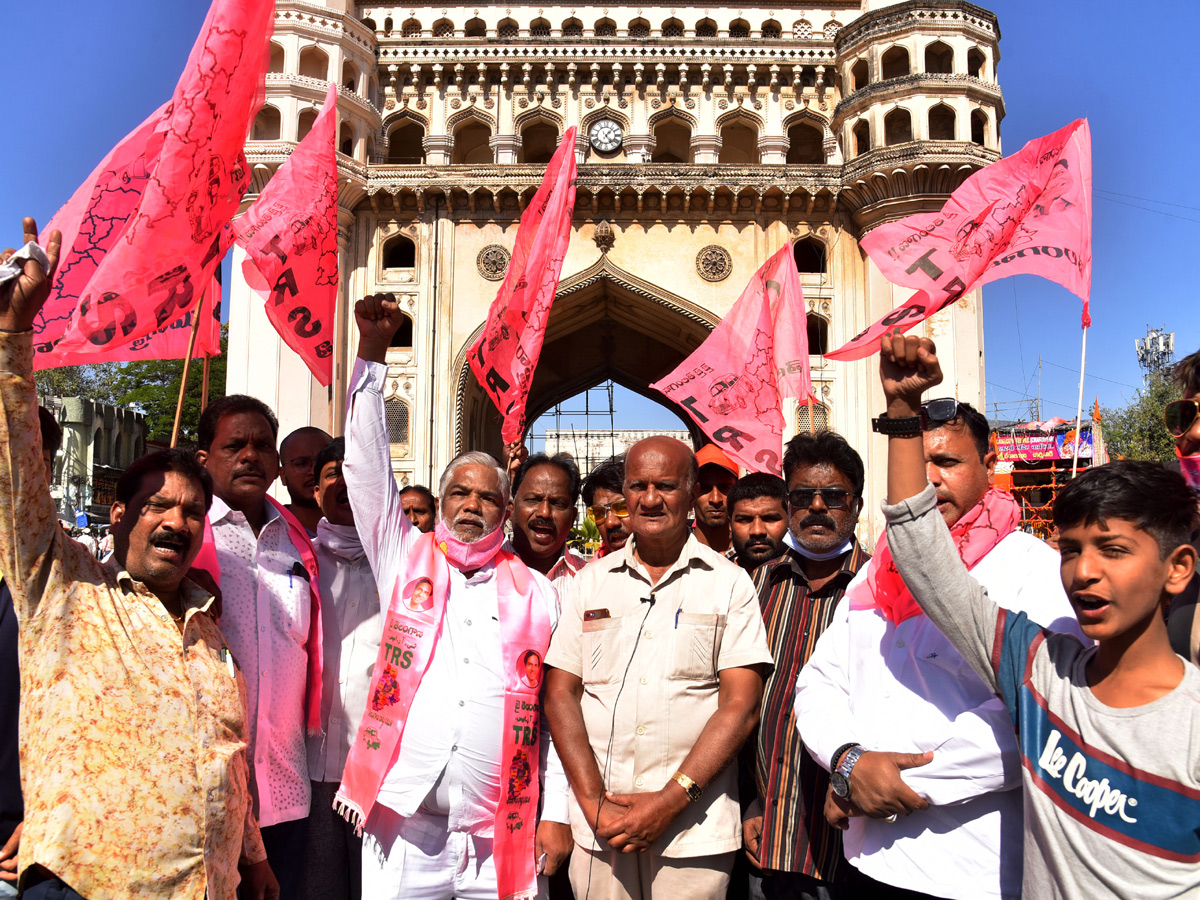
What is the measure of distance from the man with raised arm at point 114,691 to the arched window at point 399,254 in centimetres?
1857

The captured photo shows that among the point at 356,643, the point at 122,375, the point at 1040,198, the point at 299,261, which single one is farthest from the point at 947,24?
the point at 122,375

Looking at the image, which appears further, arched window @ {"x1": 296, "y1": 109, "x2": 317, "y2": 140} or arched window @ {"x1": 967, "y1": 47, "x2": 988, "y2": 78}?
arched window @ {"x1": 967, "y1": 47, "x2": 988, "y2": 78}

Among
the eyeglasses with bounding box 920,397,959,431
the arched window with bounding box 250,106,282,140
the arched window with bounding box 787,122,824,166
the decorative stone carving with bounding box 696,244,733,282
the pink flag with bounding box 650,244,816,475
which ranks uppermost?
the arched window with bounding box 787,122,824,166

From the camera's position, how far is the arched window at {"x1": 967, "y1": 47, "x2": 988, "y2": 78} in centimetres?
1969

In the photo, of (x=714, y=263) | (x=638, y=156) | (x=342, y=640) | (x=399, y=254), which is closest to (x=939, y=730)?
(x=342, y=640)

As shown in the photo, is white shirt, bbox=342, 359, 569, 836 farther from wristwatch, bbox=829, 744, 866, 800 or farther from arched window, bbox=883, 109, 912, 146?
arched window, bbox=883, 109, 912, 146

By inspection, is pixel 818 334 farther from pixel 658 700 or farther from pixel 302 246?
pixel 658 700

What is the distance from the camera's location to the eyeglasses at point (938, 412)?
2590mm

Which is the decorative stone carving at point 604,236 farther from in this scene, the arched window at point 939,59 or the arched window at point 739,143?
the arched window at point 939,59

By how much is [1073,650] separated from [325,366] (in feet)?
13.0

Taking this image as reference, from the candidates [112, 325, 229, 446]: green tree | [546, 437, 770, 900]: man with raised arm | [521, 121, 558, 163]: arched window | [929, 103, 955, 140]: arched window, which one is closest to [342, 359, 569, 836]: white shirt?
[546, 437, 770, 900]: man with raised arm

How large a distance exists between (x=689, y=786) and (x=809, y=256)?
65.7 feet

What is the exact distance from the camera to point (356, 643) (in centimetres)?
356

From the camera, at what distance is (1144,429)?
37.3 m
